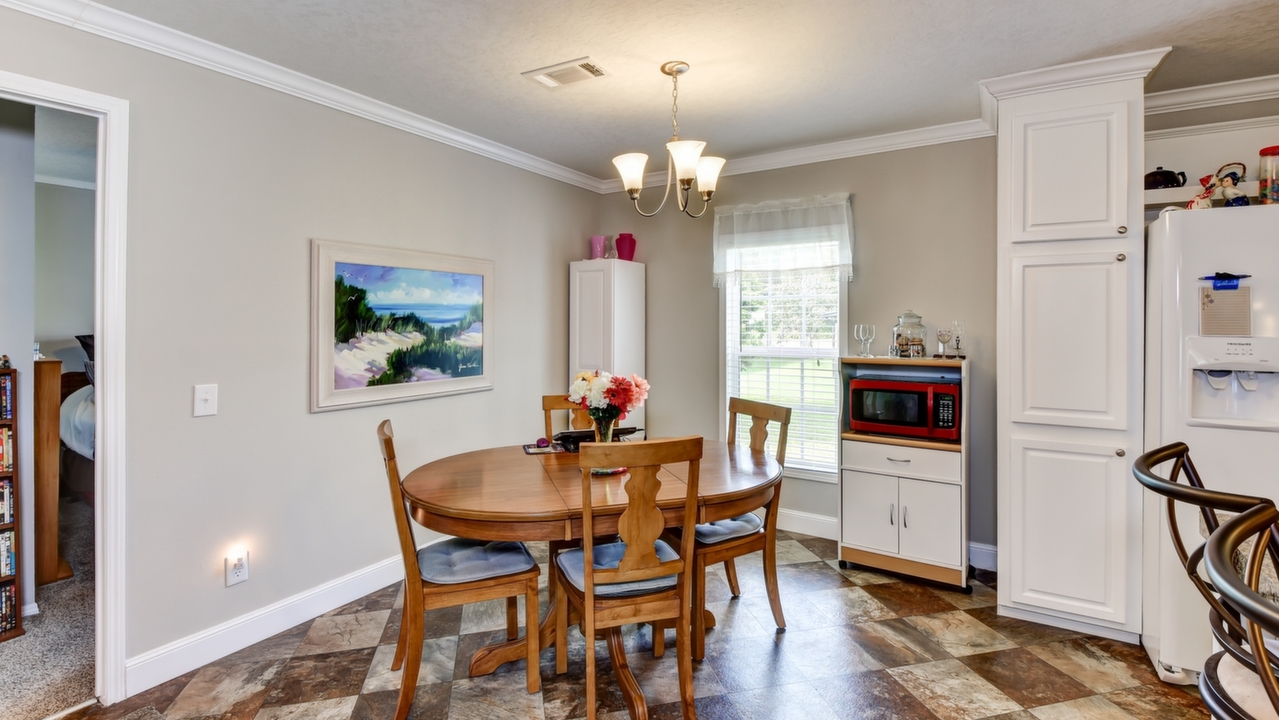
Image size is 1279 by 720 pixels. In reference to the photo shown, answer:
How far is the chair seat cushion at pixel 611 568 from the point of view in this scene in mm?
1989

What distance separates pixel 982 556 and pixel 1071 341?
1.39m

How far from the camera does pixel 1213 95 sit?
275 centimetres

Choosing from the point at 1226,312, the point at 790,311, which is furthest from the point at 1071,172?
the point at 790,311

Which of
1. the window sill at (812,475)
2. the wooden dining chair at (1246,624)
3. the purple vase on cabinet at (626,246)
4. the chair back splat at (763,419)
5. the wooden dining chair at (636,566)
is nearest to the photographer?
the wooden dining chair at (1246,624)

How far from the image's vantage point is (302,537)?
277cm

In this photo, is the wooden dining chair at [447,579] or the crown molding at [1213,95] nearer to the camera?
the wooden dining chair at [447,579]

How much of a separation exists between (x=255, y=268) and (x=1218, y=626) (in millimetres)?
3231

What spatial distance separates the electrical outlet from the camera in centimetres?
249

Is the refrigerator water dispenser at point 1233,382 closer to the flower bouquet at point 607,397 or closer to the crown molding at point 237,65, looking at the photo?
the flower bouquet at point 607,397

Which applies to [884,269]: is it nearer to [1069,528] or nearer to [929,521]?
[929,521]

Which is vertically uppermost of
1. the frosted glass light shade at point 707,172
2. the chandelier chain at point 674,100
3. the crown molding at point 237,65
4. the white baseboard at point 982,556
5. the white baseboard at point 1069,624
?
the chandelier chain at point 674,100

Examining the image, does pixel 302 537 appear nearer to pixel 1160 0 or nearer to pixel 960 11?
pixel 960 11

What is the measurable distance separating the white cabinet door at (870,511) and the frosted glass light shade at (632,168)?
1957mm

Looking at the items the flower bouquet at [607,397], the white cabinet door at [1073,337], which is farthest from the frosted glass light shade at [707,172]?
the white cabinet door at [1073,337]
